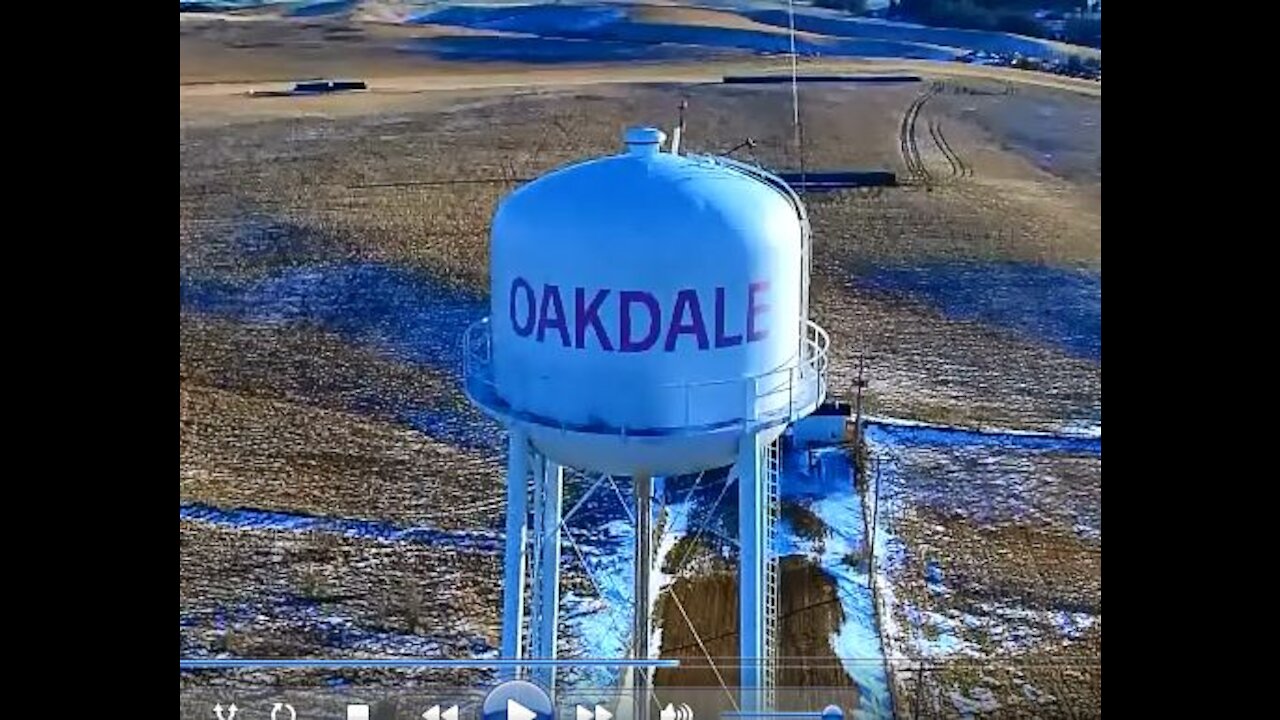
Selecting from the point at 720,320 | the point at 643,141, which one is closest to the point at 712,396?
the point at 720,320

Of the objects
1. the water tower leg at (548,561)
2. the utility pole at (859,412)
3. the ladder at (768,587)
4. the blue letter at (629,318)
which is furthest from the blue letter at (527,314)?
the utility pole at (859,412)

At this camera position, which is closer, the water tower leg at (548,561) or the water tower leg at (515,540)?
the water tower leg at (515,540)

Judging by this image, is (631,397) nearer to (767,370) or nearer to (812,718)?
(767,370)

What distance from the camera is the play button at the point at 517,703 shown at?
15.2 ft

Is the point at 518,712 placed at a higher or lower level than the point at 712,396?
lower

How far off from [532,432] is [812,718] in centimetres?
191

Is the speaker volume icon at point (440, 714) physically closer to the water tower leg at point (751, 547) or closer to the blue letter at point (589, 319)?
the blue letter at point (589, 319)

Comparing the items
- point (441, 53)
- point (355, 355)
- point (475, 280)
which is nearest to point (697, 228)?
point (355, 355)

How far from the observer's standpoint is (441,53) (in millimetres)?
29547

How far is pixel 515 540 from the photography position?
696cm

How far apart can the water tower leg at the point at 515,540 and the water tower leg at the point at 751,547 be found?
1.08m

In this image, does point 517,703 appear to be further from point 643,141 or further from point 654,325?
point 643,141

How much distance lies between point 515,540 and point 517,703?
91.4 inches

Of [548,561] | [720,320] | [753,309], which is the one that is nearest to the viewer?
[720,320]
